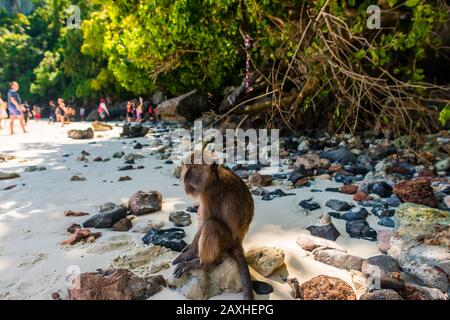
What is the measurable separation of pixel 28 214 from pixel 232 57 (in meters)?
7.10

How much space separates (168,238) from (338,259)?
1579 mm

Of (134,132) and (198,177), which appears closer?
(198,177)

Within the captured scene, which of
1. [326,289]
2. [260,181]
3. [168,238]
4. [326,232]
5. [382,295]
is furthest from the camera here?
[260,181]

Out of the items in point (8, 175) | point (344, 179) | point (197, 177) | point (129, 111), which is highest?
point (129, 111)

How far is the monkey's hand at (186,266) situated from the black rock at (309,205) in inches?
80.4

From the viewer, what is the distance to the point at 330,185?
199 inches

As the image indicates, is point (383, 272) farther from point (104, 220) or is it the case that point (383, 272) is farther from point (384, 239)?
point (104, 220)

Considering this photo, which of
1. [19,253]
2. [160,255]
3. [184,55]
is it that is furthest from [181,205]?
[184,55]

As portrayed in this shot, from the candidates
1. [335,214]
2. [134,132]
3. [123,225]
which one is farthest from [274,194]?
[134,132]

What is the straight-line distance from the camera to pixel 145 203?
3953mm

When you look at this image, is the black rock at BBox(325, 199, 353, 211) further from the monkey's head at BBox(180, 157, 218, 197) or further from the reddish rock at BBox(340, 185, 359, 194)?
the monkey's head at BBox(180, 157, 218, 197)

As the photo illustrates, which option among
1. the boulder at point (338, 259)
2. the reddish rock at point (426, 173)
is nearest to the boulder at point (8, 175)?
the boulder at point (338, 259)

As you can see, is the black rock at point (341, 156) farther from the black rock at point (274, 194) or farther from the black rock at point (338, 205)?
the black rock at point (338, 205)

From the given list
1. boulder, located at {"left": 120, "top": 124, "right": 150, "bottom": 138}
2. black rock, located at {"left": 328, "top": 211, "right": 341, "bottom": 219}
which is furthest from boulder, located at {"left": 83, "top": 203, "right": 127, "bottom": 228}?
boulder, located at {"left": 120, "top": 124, "right": 150, "bottom": 138}
